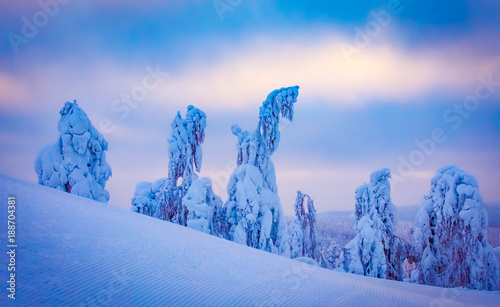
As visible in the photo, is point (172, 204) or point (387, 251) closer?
point (387, 251)

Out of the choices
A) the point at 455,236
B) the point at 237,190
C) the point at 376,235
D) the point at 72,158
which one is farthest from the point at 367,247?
the point at 72,158

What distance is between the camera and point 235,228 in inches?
652

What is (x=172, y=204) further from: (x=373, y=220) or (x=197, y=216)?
(x=373, y=220)

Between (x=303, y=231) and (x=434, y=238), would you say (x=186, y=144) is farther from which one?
(x=434, y=238)

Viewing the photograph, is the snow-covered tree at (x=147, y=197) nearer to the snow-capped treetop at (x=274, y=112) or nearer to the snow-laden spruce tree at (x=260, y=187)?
the snow-laden spruce tree at (x=260, y=187)

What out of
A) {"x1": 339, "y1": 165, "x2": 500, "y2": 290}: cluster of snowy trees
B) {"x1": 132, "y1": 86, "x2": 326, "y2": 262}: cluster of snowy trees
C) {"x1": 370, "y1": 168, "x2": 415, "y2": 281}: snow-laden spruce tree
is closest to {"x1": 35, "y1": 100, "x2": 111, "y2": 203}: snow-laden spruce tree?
{"x1": 132, "y1": 86, "x2": 326, "y2": 262}: cluster of snowy trees

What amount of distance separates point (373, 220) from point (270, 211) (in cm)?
624

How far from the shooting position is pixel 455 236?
642 inches

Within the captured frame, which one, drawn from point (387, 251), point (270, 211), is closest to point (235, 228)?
point (270, 211)

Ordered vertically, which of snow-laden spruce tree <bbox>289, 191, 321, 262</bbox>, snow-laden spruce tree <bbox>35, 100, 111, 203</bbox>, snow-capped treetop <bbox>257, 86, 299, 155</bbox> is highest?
snow-capped treetop <bbox>257, 86, 299, 155</bbox>

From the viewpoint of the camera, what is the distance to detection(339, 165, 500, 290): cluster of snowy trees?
15.6 m

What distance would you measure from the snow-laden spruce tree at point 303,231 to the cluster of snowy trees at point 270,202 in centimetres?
504

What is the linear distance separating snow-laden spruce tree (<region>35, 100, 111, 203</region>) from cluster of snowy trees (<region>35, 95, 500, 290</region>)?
0.04 meters

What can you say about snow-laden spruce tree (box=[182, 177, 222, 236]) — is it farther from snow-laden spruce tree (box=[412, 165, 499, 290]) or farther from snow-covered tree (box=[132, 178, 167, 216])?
snow-laden spruce tree (box=[412, 165, 499, 290])
